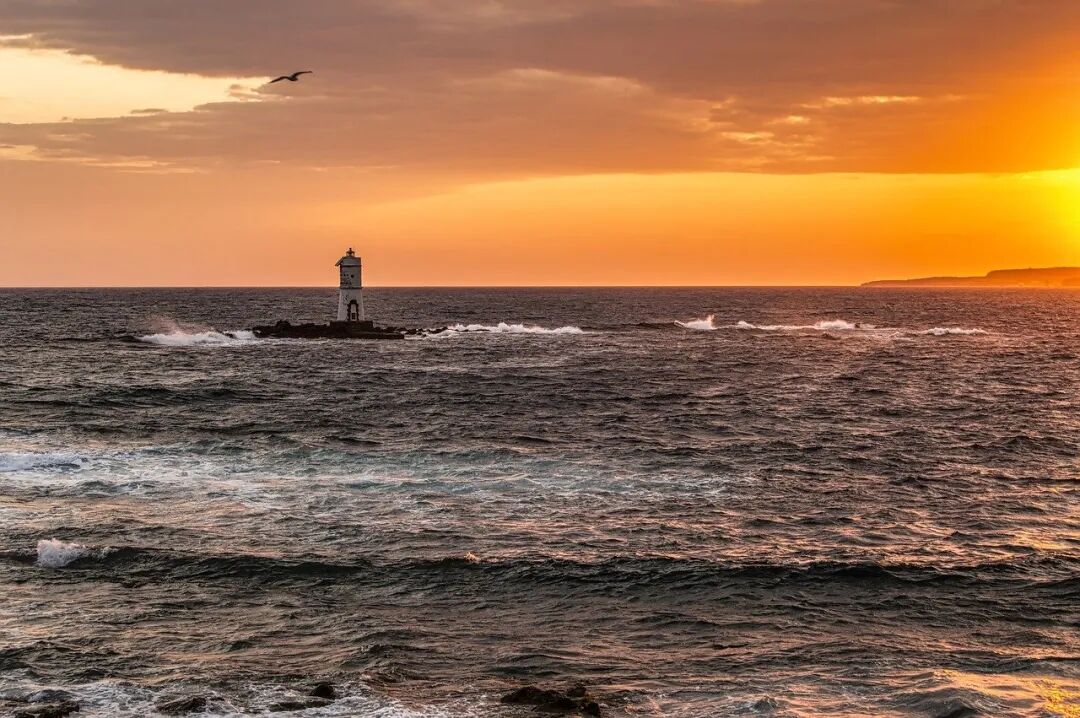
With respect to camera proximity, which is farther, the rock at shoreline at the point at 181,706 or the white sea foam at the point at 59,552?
the white sea foam at the point at 59,552

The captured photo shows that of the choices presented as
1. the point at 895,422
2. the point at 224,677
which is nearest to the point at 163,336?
the point at 895,422

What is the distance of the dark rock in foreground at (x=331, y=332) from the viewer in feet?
302

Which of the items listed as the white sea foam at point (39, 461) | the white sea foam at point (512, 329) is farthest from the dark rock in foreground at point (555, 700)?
the white sea foam at point (512, 329)

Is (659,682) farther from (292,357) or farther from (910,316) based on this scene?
(910,316)

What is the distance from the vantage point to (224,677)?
628 inches

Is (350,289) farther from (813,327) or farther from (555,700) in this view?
(555,700)

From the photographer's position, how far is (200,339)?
91375 millimetres

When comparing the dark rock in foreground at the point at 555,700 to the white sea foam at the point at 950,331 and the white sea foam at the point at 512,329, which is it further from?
the white sea foam at the point at 950,331

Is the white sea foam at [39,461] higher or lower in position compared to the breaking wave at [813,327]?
lower

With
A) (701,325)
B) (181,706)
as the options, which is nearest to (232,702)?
(181,706)

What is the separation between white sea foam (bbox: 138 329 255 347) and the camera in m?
88.5

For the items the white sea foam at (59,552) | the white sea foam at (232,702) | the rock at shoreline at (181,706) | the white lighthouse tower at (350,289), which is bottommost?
the white sea foam at (232,702)

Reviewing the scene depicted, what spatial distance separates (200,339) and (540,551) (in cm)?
7439

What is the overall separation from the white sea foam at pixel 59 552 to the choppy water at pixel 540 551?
0.06 meters
